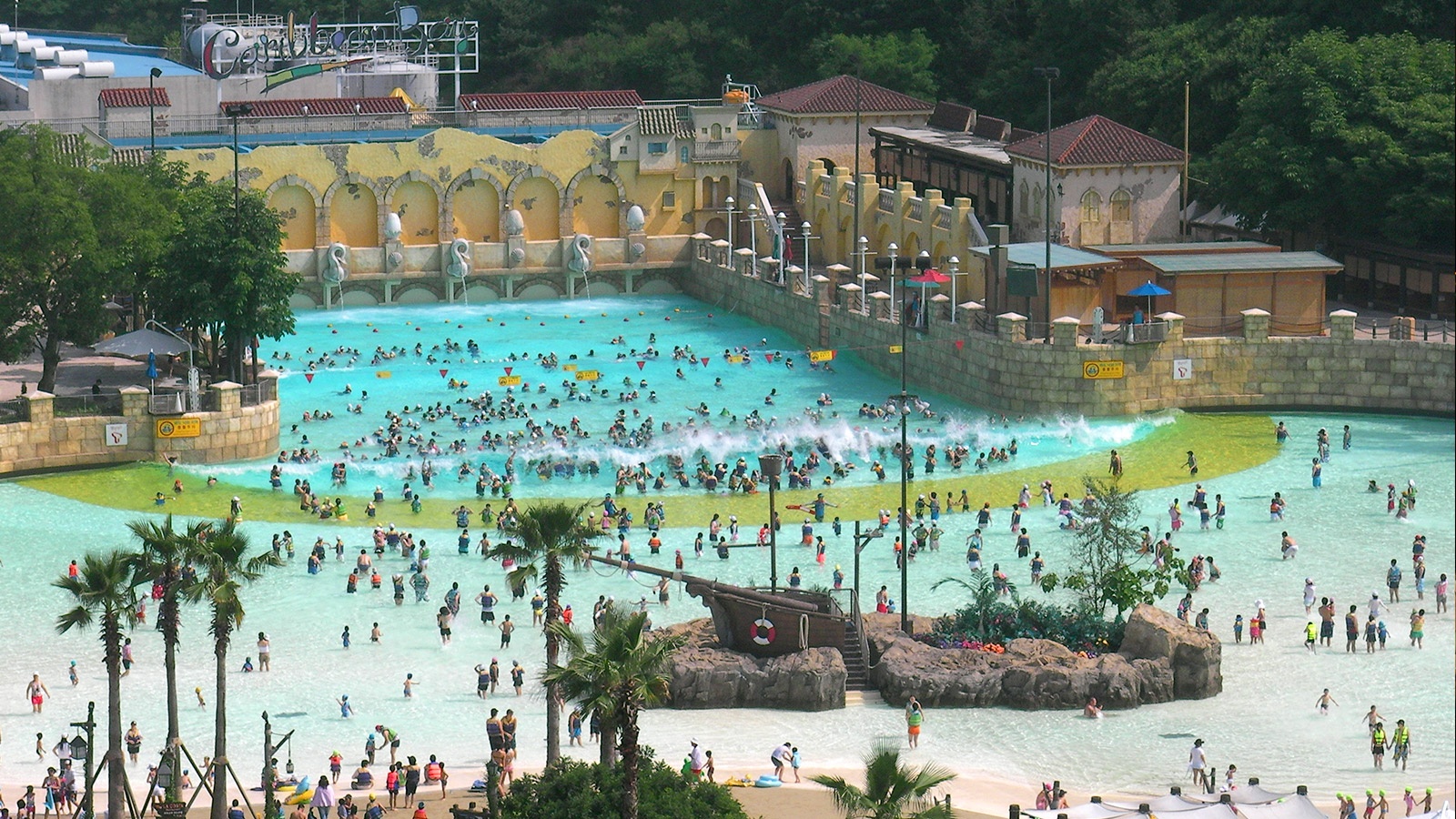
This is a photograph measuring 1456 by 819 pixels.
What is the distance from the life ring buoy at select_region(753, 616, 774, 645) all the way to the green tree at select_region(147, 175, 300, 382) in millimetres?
25526

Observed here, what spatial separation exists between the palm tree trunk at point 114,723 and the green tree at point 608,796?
6642 millimetres

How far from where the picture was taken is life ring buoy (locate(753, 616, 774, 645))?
48.9 metres

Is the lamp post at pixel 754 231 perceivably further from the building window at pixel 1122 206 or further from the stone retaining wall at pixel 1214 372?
the stone retaining wall at pixel 1214 372

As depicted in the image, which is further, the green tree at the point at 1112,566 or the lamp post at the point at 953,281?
the lamp post at the point at 953,281

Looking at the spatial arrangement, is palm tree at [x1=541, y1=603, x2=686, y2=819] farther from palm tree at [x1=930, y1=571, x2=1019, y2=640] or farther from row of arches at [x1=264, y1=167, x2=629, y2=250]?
row of arches at [x1=264, y1=167, x2=629, y2=250]

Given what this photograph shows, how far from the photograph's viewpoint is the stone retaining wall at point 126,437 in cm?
6669

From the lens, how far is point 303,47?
104m

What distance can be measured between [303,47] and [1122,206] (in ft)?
130

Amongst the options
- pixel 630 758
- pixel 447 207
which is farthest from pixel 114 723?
pixel 447 207

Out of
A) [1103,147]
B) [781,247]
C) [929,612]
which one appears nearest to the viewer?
[929,612]

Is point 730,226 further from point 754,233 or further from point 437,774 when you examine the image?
point 437,774

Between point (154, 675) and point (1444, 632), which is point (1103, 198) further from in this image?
point (154, 675)

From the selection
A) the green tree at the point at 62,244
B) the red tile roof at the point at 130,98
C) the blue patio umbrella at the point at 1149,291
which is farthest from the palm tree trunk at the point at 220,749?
the red tile roof at the point at 130,98

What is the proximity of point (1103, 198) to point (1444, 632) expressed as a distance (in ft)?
95.9
